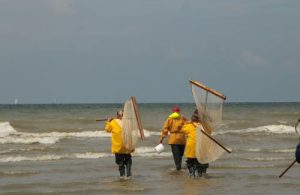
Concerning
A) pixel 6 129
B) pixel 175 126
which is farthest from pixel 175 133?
pixel 6 129

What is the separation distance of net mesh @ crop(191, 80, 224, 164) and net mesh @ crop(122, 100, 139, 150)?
4.36 ft

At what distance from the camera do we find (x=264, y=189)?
12859 mm

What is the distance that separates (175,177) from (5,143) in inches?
476

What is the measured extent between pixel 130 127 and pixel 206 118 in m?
1.57

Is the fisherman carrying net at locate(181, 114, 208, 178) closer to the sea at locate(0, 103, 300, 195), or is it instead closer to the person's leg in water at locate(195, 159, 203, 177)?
the person's leg in water at locate(195, 159, 203, 177)

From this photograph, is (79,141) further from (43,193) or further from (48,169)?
(43,193)

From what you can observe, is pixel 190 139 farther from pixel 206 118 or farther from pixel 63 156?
pixel 63 156

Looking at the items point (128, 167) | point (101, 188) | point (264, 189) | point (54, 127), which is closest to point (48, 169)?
point (128, 167)

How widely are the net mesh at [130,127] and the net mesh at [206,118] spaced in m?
1.33

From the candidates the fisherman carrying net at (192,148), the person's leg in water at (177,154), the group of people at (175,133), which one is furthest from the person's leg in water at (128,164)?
the person's leg in water at (177,154)

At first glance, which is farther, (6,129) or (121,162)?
(6,129)

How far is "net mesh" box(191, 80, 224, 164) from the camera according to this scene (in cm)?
1413

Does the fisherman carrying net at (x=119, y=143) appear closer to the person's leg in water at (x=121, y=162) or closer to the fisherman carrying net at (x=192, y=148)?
the person's leg in water at (x=121, y=162)

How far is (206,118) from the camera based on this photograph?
14.4 metres
